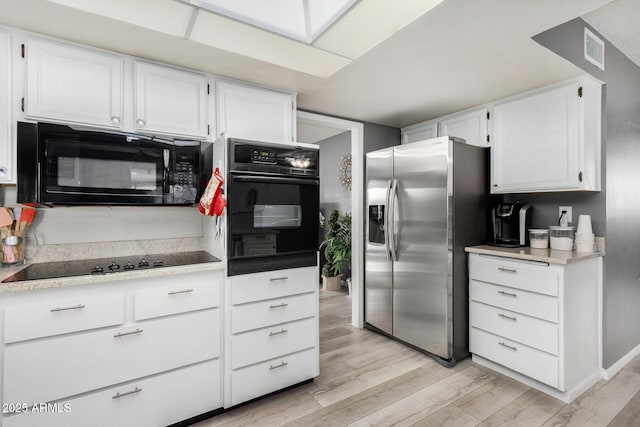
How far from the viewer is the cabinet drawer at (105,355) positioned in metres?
1.42

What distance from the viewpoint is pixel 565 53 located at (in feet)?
6.47

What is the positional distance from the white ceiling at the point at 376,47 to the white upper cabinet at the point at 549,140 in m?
0.14

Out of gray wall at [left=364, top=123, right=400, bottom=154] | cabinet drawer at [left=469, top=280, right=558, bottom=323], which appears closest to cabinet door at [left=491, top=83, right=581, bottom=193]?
cabinet drawer at [left=469, top=280, right=558, bottom=323]

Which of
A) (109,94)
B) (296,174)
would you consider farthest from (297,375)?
(109,94)

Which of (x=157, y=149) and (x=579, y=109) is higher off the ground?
(x=579, y=109)

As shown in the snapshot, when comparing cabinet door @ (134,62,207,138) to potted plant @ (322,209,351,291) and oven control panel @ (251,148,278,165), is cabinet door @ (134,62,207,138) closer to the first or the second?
oven control panel @ (251,148,278,165)

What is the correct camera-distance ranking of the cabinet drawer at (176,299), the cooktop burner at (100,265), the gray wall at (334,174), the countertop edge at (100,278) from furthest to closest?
the gray wall at (334,174)
the cabinet drawer at (176,299)
the cooktop burner at (100,265)
the countertop edge at (100,278)

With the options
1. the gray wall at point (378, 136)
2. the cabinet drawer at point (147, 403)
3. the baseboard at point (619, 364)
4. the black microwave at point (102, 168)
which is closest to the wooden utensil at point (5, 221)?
the black microwave at point (102, 168)

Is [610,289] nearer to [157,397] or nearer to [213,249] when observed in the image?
[213,249]

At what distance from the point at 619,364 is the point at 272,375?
271 cm

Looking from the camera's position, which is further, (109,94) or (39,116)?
(109,94)

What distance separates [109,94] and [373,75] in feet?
5.58

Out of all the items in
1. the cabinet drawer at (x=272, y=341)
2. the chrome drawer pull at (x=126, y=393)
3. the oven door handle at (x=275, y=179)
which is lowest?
the chrome drawer pull at (x=126, y=393)

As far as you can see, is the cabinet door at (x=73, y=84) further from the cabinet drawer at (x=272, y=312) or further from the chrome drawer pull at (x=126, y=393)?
the chrome drawer pull at (x=126, y=393)
